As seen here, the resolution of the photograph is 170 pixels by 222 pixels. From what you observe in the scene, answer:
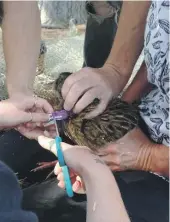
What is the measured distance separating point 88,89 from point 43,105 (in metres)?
0.12

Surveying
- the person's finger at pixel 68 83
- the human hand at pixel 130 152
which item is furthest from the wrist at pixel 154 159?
the person's finger at pixel 68 83

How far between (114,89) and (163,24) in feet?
0.78

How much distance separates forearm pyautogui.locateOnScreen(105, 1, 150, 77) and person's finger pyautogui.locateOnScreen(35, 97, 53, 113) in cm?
23

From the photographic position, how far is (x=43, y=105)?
116 cm

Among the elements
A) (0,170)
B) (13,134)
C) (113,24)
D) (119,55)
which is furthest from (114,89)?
(113,24)

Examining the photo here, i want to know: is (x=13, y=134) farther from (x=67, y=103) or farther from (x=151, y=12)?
(x=151, y=12)

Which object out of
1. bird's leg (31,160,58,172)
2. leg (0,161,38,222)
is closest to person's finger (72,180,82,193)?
bird's leg (31,160,58,172)

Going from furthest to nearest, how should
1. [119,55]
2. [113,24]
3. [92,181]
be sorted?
[113,24] < [119,55] < [92,181]

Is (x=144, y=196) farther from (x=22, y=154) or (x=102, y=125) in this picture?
(x=22, y=154)

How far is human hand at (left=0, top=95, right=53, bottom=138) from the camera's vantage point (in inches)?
45.4

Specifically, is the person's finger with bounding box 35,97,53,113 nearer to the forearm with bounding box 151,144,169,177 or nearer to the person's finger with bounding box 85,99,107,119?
the person's finger with bounding box 85,99,107,119

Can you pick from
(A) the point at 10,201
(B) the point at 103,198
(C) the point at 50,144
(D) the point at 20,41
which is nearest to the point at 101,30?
(D) the point at 20,41

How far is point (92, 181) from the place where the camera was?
1003 millimetres

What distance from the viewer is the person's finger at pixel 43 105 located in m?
1.15
